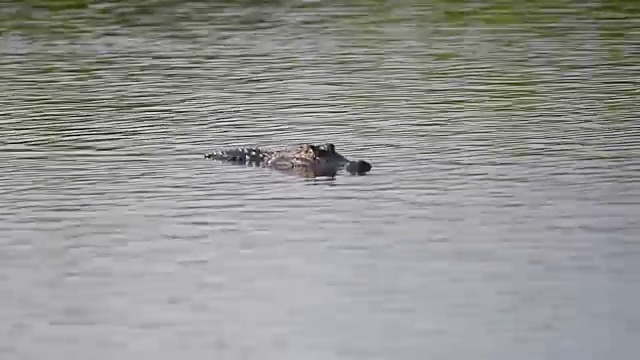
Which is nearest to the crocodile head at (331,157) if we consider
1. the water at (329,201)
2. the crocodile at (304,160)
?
the crocodile at (304,160)

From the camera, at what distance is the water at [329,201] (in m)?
13.7

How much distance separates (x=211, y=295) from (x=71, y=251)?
2.34 meters

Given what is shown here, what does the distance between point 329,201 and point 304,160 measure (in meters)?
1.99

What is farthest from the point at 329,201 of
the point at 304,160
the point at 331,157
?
the point at 304,160

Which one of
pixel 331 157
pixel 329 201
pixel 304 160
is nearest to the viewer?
pixel 329 201

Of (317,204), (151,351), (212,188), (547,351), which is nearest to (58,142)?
(212,188)

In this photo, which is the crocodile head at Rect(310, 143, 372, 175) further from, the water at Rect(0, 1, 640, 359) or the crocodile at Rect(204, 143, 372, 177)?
the water at Rect(0, 1, 640, 359)

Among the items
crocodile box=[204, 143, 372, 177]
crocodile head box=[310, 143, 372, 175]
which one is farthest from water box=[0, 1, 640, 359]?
crocodile head box=[310, 143, 372, 175]

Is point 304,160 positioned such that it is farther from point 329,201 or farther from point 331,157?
point 329,201

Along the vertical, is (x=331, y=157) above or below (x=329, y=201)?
above

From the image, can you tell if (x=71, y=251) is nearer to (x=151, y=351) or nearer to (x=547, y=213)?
(x=151, y=351)

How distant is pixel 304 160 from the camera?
20312mm

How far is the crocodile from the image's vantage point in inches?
787

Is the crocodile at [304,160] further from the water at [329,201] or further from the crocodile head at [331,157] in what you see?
the water at [329,201]
